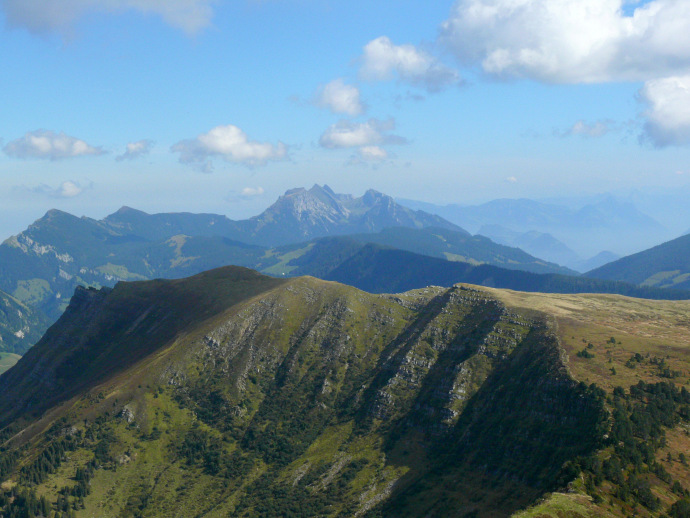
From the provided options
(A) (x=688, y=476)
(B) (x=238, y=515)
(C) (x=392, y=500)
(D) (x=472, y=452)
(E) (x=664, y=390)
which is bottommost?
(B) (x=238, y=515)

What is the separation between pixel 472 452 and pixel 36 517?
483 feet

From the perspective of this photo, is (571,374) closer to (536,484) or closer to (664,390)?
(664,390)

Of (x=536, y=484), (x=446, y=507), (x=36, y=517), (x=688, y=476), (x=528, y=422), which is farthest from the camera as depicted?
(x=36, y=517)

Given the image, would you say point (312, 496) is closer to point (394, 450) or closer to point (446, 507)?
point (394, 450)

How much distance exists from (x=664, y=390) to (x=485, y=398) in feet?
195

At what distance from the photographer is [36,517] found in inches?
6929

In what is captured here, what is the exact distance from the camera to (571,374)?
553 feet

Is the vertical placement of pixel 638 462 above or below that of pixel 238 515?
above

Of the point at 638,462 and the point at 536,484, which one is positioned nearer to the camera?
the point at 638,462

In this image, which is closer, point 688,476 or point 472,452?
point 688,476

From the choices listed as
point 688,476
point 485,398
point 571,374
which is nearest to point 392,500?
point 485,398

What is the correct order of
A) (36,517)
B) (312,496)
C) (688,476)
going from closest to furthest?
1. (688,476)
2. (36,517)
3. (312,496)

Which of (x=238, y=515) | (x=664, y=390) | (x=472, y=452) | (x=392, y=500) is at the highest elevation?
(x=664, y=390)

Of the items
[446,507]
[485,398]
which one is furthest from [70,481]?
[485,398]
